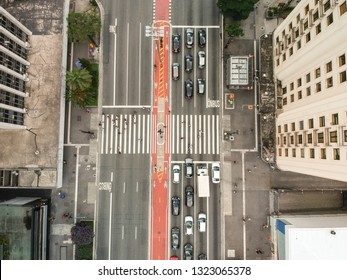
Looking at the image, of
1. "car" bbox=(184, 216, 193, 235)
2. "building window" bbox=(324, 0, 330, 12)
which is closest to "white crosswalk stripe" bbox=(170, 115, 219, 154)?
"car" bbox=(184, 216, 193, 235)

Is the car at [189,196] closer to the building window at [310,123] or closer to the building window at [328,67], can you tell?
the building window at [310,123]

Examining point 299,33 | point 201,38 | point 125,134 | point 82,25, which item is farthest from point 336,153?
point 82,25

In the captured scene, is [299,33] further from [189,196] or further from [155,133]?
[189,196]

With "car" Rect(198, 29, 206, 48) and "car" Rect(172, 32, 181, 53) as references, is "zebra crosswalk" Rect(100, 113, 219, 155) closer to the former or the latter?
"car" Rect(172, 32, 181, 53)

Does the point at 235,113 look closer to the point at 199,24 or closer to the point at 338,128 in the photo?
the point at 199,24

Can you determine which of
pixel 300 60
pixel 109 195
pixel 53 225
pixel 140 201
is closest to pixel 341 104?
→ pixel 300 60

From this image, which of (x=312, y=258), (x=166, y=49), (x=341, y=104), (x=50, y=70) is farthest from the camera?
(x=166, y=49)
